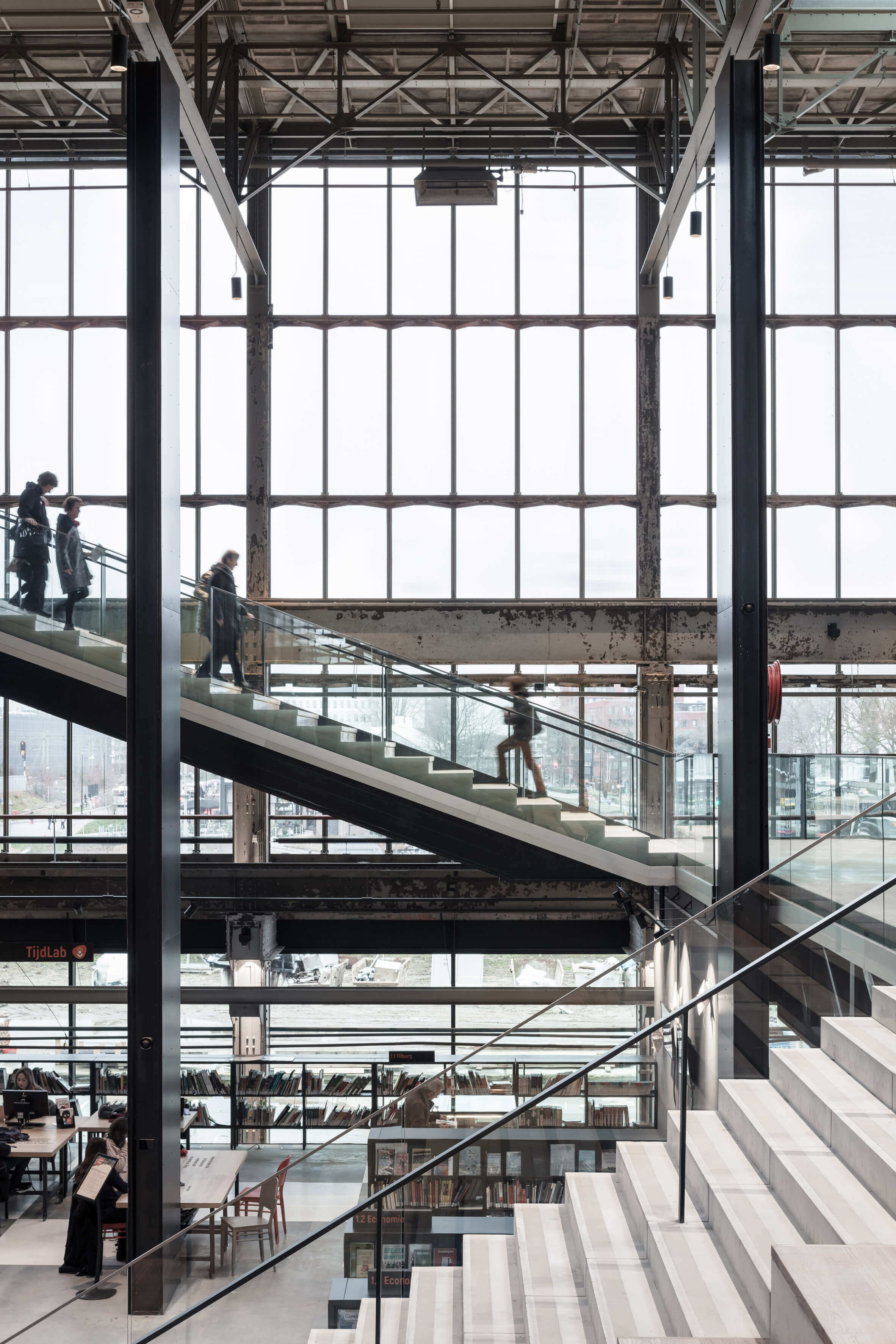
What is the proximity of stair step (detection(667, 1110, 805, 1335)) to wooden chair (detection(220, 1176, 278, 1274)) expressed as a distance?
201 cm

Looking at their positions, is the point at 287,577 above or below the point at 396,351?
below

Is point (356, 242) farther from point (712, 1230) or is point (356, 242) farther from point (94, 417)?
point (712, 1230)

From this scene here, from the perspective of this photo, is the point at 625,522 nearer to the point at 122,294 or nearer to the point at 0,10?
the point at 122,294

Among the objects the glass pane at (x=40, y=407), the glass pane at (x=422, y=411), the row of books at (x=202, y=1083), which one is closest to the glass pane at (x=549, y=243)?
the glass pane at (x=422, y=411)

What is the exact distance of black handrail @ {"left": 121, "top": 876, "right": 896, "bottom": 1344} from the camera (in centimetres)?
361

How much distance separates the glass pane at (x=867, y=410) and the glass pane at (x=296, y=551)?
7255 mm

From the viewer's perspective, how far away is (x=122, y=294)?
15078 millimetres

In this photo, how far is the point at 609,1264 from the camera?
13.4 ft

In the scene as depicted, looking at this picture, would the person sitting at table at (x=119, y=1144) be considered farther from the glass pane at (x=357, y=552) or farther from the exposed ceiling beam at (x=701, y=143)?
the exposed ceiling beam at (x=701, y=143)

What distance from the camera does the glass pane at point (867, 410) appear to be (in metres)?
15.1

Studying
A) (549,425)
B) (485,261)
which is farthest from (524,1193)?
(485,261)

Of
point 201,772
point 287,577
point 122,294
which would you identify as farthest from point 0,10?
point 201,772

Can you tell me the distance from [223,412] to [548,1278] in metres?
13.1

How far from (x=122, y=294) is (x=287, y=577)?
450 centimetres
